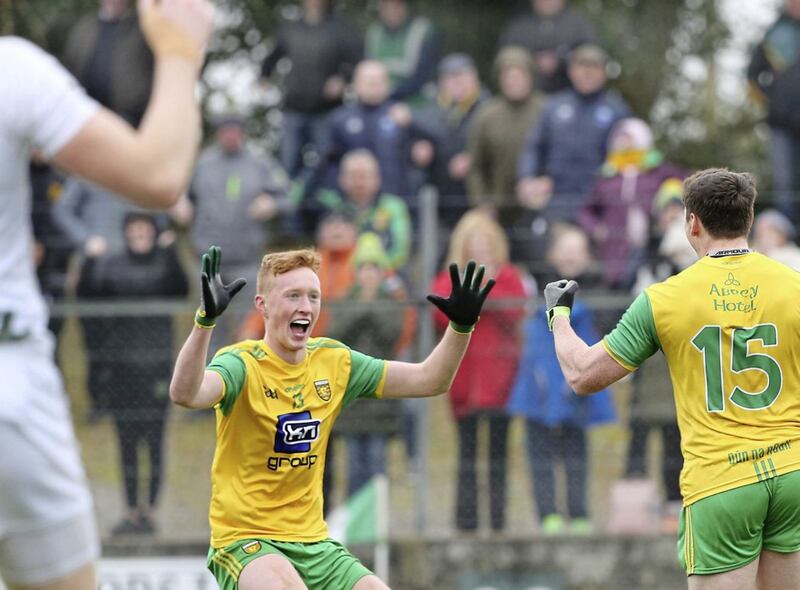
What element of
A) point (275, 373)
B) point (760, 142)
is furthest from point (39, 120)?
point (760, 142)

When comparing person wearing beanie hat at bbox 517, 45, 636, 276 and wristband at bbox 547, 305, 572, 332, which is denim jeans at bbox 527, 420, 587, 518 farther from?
wristband at bbox 547, 305, 572, 332

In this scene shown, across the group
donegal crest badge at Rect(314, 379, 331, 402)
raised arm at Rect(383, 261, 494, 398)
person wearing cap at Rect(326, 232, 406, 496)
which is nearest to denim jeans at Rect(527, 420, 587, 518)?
person wearing cap at Rect(326, 232, 406, 496)

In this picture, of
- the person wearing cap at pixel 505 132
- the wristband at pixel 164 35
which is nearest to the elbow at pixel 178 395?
the wristband at pixel 164 35

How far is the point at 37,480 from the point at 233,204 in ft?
23.1

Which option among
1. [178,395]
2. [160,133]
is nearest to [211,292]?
[178,395]

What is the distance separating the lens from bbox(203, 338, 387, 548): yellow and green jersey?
18.8 ft

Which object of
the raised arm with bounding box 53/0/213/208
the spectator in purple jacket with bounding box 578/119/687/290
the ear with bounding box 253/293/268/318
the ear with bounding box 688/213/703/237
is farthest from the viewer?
the spectator in purple jacket with bounding box 578/119/687/290

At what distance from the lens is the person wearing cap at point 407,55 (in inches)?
477

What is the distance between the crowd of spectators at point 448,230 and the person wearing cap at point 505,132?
0.6 inches

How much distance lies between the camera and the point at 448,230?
1016cm

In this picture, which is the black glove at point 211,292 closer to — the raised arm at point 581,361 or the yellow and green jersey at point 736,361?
the raised arm at point 581,361

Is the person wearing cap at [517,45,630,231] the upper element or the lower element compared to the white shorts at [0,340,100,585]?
upper

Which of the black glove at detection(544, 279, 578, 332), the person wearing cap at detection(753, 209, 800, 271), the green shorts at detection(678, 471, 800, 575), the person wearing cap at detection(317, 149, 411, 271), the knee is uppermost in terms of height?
the person wearing cap at detection(317, 149, 411, 271)

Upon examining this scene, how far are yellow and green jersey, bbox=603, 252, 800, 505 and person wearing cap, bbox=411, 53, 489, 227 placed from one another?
17.7 feet
